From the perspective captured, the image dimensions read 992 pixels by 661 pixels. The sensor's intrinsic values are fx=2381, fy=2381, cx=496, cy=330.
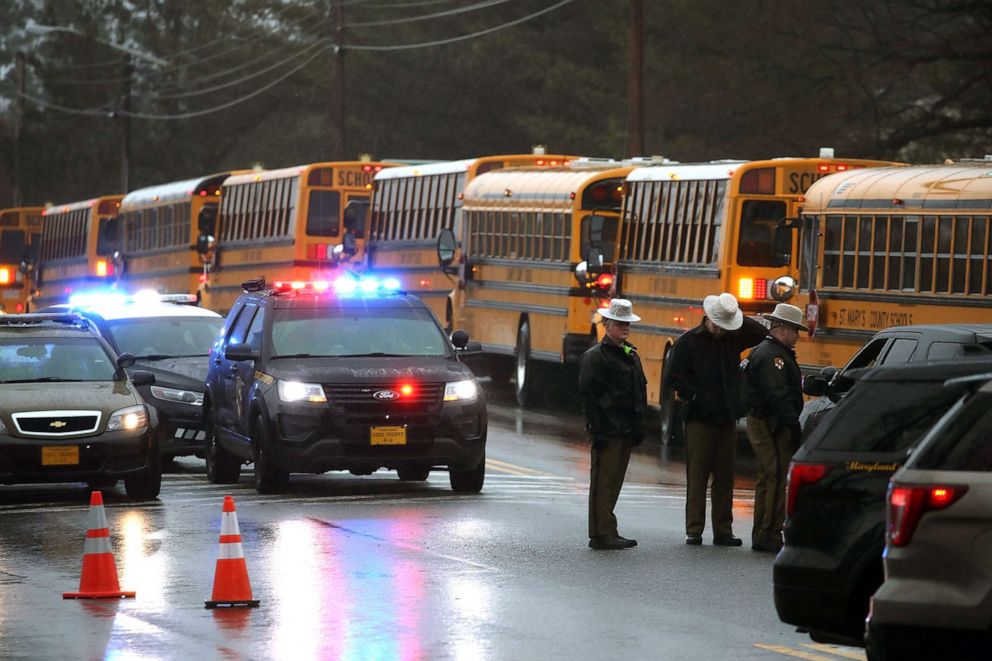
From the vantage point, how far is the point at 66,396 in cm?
1973

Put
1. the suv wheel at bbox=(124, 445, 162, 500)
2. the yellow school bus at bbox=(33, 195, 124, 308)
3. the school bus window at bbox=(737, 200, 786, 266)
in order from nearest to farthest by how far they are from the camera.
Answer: the suv wheel at bbox=(124, 445, 162, 500), the school bus window at bbox=(737, 200, 786, 266), the yellow school bus at bbox=(33, 195, 124, 308)

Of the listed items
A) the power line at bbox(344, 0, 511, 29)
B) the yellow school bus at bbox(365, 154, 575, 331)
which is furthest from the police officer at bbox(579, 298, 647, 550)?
the power line at bbox(344, 0, 511, 29)

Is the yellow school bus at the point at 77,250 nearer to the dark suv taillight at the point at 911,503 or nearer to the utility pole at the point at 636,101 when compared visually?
the utility pole at the point at 636,101

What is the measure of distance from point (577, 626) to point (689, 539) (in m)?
4.29

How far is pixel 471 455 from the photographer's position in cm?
1981

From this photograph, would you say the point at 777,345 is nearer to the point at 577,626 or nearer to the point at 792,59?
the point at 577,626

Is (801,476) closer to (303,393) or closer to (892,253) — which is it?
(303,393)

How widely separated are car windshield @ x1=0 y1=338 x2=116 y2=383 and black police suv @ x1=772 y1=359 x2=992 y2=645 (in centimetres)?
1103

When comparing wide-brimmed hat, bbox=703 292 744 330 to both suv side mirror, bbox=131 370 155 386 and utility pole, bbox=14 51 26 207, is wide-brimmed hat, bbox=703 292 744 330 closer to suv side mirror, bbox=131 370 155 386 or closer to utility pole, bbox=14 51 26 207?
suv side mirror, bbox=131 370 155 386

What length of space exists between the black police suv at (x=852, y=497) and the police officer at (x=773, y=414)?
5.39m

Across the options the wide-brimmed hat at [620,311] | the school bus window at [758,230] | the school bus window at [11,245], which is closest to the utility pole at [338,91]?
the school bus window at [11,245]

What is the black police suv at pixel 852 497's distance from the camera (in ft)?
33.7

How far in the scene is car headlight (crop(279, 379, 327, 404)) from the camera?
19562 millimetres

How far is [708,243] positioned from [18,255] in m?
42.8
